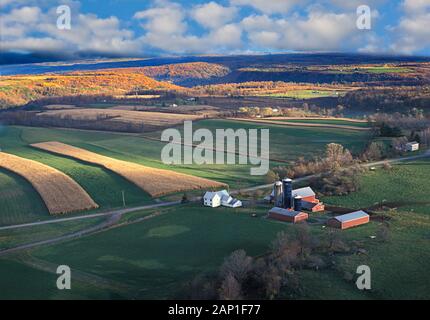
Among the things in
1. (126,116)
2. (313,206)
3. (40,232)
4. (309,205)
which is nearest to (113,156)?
(40,232)

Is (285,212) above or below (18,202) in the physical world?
above

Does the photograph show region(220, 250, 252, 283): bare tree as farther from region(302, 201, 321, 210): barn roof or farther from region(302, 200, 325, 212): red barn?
region(302, 201, 321, 210): barn roof

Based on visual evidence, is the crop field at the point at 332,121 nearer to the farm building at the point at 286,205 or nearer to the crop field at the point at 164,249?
the farm building at the point at 286,205

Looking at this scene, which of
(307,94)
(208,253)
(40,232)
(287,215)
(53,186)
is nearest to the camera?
(208,253)

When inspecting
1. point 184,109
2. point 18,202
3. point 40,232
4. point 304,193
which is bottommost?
point 40,232

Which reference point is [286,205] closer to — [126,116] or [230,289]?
[230,289]

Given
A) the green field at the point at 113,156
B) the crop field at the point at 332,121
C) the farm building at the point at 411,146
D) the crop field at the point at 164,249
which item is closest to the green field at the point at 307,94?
the crop field at the point at 332,121
